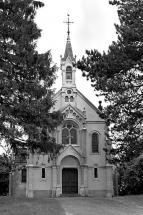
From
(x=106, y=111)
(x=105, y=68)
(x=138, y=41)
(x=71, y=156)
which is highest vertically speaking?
(x=138, y=41)

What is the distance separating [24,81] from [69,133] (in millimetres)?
18182

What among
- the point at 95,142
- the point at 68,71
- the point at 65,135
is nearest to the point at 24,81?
the point at 65,135

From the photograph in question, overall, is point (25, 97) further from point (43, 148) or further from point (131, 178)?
point (131, 178)

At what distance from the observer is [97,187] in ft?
117

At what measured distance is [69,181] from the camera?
35875 millimetres

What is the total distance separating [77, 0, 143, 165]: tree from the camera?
21.0 metres

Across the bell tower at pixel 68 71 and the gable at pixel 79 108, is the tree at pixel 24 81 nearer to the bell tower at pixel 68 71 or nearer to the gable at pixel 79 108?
the gable at pixel 79 108

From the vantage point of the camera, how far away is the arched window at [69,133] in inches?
1437

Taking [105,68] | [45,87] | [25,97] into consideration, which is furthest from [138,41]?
[25,97]

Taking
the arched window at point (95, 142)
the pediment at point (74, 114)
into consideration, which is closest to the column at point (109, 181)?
the arched window at point (95, 142)

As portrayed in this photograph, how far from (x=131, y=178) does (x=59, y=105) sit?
11.1 m

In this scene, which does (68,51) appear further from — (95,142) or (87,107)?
(95,142)

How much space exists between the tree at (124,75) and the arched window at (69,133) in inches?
531

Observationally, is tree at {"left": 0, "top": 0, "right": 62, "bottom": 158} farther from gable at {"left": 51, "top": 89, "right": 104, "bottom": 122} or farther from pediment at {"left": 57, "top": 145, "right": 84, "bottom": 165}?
gable at {"left": 51, "top": 89, "right": 104, "bottom": 122}
